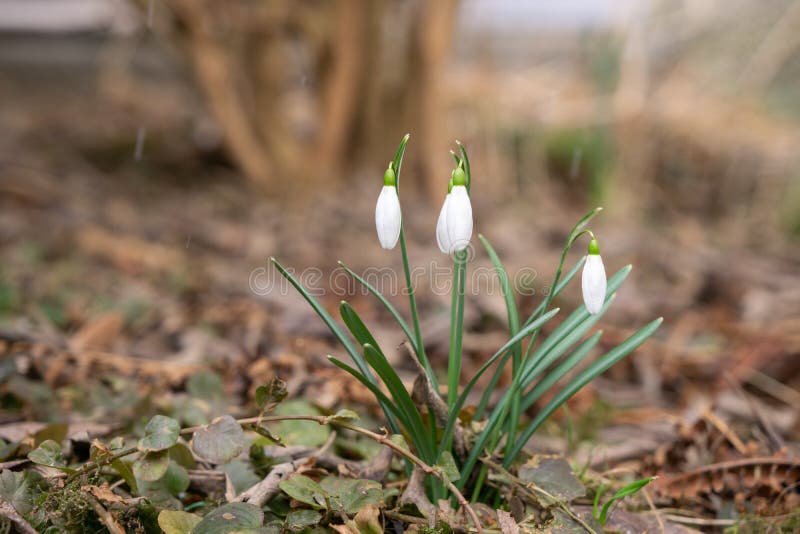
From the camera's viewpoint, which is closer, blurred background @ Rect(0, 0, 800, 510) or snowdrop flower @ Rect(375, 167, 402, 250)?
snowdrop flower @ Rect(375, 167, 402, 250)

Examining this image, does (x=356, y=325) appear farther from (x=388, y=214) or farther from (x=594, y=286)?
(x=594, y=286)

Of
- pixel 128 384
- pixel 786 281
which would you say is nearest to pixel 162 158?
pixel 128 384

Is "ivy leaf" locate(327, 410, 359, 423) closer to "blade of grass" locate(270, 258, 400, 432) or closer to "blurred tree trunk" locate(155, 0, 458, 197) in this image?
"blade of grass" locate(270, 258, 400, 432)

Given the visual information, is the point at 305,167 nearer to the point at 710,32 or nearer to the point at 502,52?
the point at 502,52

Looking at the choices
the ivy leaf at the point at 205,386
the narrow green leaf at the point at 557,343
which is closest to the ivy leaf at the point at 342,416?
the narrow green leaf at the point at 557,343

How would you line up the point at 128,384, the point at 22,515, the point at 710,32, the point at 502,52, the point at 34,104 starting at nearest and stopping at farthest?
the point at 22,515
the point at 128,384
the point at 34,104
the point at 710,32
the point at 502,52

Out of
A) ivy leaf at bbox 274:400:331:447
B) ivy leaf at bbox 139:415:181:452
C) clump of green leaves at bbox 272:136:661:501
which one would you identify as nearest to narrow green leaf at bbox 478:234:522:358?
clump of green leaves at bbox 272:136:661:501

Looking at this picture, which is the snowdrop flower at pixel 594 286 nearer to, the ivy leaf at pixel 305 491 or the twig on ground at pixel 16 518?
the ivy leaf at pixel 305 491
